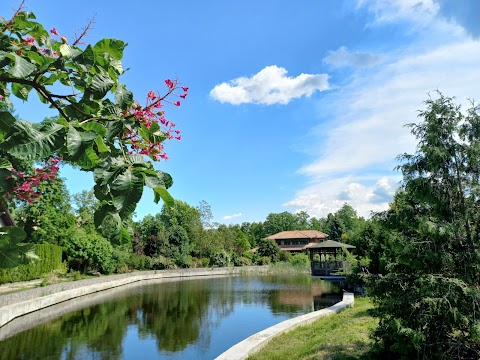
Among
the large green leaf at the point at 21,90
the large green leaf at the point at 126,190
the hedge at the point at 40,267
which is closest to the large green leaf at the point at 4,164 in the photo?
the large green leaf at the point at 126,190

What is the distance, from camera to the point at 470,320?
5070 mm

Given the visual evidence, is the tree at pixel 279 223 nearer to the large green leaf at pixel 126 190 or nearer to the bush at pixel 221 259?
the bush at pixel 221 259

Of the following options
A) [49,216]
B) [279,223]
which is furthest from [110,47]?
[279,223]

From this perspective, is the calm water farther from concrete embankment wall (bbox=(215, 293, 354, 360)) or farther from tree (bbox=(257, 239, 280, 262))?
tree (bbox=(257, 239, 280, 262))

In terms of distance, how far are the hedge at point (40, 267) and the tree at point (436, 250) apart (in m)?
20.5

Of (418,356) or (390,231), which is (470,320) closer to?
(418,356)

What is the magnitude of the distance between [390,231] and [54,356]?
Answer: 9384 mm

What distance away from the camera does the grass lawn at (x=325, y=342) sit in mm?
6918

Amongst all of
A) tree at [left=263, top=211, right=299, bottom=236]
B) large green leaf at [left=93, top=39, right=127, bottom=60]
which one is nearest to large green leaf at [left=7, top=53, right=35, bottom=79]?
large green leaf at [left=93, top=39, right=127, bottom=60]

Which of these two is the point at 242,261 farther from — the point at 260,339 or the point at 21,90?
the point at 21,90

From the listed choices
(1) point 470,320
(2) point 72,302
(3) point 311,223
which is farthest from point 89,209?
(3) point 311,223

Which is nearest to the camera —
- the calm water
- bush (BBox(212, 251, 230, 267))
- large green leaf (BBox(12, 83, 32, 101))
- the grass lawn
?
large green leaf (BBox(12, 83, 32, 101))

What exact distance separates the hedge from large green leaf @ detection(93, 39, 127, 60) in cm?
2202

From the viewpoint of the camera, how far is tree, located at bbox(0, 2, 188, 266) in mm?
1313
